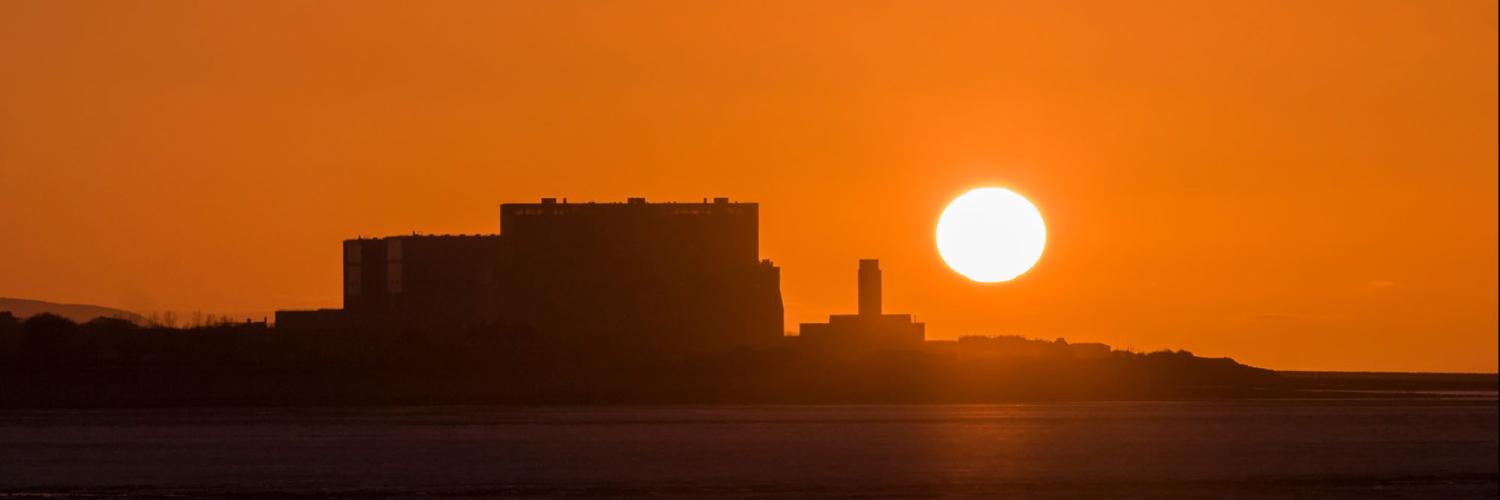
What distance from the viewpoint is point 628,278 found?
158750mm

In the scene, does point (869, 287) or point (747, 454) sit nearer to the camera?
point (747, 454)

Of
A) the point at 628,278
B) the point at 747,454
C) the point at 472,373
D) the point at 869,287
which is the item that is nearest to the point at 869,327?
the point at 869,287

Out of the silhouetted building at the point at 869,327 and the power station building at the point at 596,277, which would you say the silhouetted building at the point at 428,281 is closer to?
the power station building at the point at 596,277

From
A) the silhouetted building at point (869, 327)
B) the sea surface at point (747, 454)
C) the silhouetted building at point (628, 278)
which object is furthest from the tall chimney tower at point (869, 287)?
the sea surface at point (747, 454)

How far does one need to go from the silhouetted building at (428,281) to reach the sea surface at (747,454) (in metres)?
40.1

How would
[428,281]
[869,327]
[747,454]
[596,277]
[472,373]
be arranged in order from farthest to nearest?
[869,327], [428,281], [596,277], [472,373], [747,454]

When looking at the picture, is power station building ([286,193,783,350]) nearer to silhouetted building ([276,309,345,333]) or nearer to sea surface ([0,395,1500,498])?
silhouetted building ([276,309,345,333])

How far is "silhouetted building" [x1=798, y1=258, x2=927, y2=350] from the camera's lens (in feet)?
567

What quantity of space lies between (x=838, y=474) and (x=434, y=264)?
3859 inches

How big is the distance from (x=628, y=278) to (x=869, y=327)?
23843mm

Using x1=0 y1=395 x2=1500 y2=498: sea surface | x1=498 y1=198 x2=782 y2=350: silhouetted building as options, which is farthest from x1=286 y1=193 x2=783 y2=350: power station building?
x1=0 y1=395 x2=1500 y2=498: sea surface

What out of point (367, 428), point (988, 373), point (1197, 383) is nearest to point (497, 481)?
point (367, 428)

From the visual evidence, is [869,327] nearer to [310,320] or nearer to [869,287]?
[869,287]

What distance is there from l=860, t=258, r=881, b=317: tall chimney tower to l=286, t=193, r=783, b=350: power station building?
16.0m
